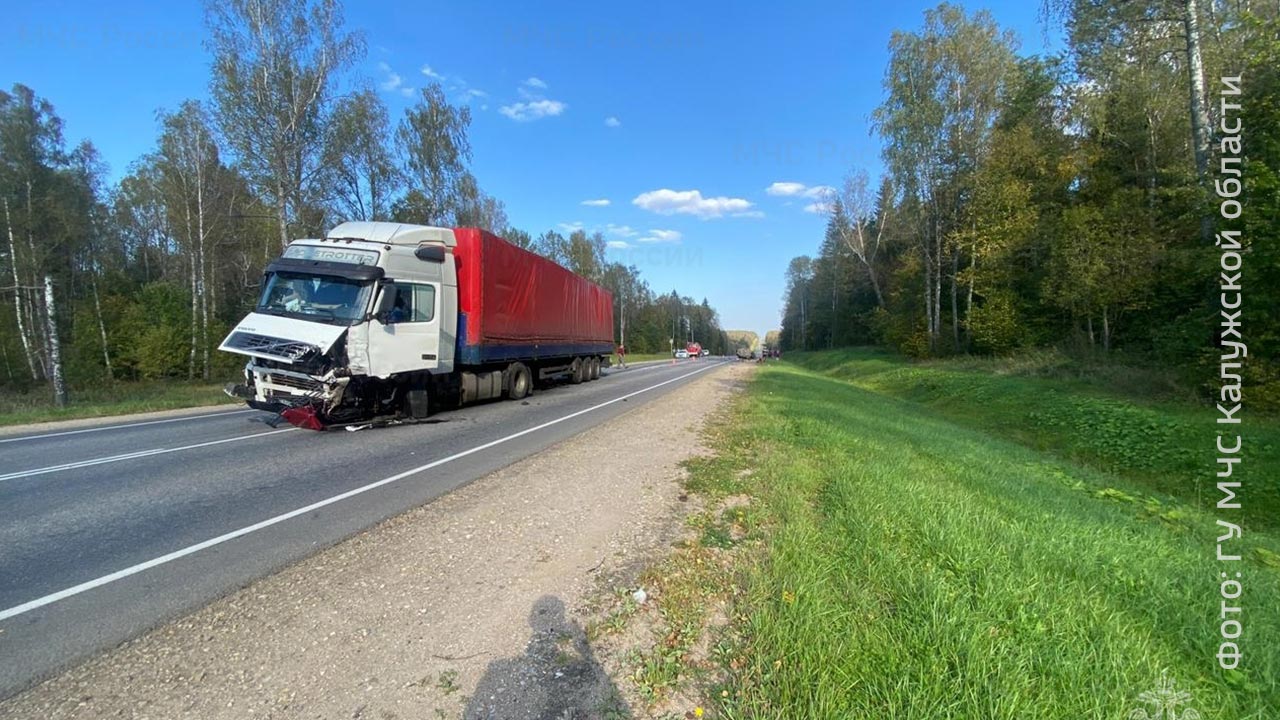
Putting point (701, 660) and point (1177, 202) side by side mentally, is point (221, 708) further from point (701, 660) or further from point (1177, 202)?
point (1177, 202)

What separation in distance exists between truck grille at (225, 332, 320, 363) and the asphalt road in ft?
4.61

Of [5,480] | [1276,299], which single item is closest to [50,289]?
[5,480]

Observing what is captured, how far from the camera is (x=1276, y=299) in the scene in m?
8.53

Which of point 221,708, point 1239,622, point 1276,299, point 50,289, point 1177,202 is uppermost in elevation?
point 1177,202

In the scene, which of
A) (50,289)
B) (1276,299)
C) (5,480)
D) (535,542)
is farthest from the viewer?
(50,289)

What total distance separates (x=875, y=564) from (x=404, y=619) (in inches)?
116

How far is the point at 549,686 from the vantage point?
2422mm

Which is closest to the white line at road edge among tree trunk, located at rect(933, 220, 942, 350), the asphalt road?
the asphalt road

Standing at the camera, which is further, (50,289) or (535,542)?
(50,289)

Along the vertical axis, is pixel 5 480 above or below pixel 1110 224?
below

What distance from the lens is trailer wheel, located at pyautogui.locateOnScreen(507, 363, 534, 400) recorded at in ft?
47.3

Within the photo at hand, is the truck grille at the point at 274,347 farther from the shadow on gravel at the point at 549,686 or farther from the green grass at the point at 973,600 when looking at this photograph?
the shadow on gravel at the point at 549,686

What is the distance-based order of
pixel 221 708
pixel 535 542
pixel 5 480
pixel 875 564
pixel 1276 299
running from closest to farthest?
pixel 221 708 < pixel 875 564 < pixel 535 542 < pixel 5 480 < pixel 1276 299

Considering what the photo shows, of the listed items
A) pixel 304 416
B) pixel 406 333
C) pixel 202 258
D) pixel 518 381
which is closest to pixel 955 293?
pixel 518 381
